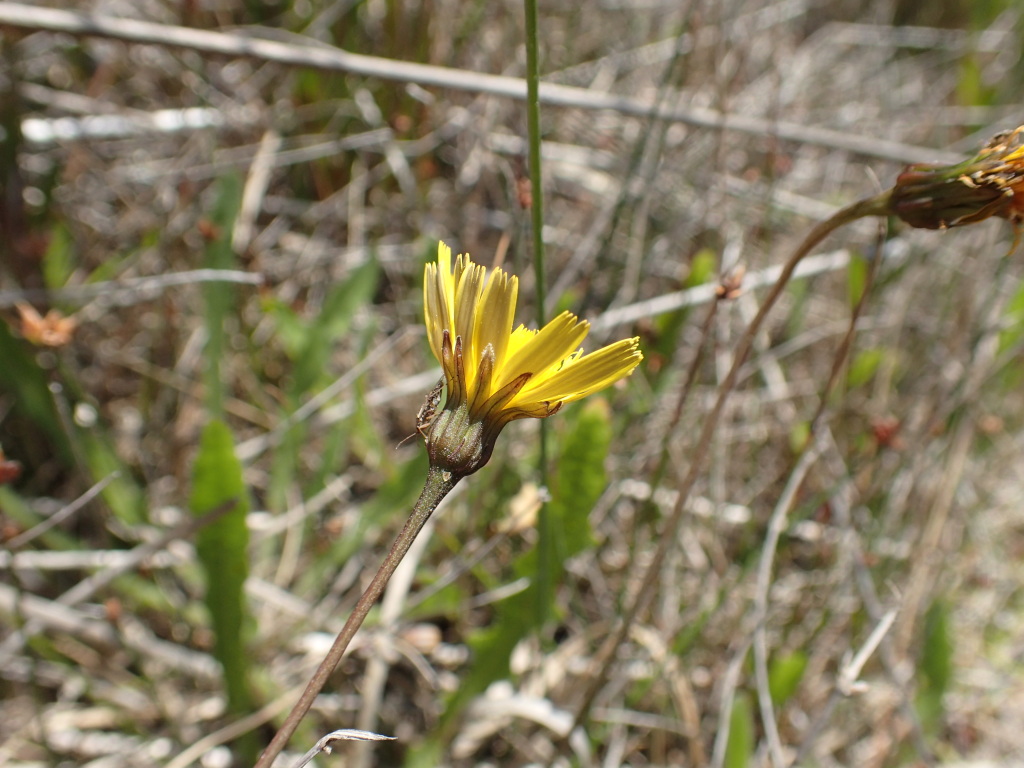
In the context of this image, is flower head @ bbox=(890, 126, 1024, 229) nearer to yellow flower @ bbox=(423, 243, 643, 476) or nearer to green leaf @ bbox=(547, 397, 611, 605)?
yellow flower @ bbox=(423, 243, 643, 476)

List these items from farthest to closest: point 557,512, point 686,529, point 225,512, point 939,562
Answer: point 939,562, point 686,529, point 557,512, point 225,512

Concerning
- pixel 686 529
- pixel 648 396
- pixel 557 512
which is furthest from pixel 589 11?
pixel 557 512

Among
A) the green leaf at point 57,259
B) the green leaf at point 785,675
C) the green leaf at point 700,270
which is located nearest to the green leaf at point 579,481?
the green leaf at point 785,675

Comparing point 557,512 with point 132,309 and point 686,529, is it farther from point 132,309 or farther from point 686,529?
point 132,309

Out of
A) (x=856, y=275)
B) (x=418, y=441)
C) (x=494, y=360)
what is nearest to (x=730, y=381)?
(x=494, y=360)

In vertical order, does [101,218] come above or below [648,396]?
above

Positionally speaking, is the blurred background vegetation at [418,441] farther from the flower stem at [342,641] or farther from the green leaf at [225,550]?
the flower stem at [342,641]
